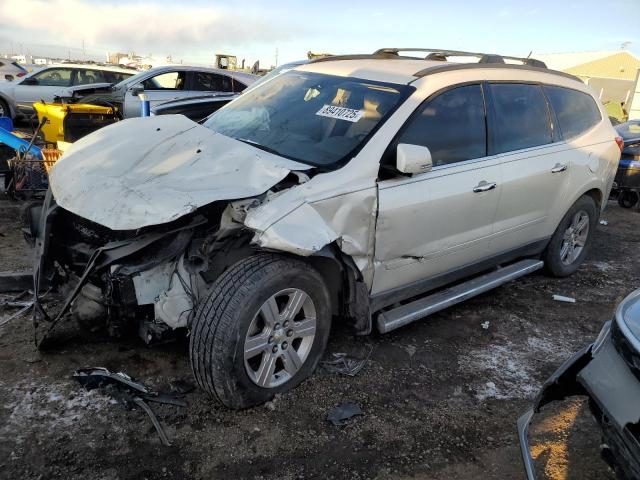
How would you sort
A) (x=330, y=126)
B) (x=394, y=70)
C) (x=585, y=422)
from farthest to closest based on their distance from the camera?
(x=394, y=70) < (x=330, y=126) < (x=585, y=422)

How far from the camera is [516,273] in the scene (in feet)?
13.7

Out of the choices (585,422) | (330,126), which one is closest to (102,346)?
(330,126)

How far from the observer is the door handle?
3.52 meters

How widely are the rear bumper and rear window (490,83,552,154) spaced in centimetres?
194

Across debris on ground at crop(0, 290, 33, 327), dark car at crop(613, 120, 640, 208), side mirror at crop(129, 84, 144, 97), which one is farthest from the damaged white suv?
side mirror at crop(129, 84, 144, 97)

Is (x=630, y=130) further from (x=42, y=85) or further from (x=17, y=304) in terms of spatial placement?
(x=42, y=85)

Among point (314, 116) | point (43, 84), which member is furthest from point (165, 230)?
point (43, 84)

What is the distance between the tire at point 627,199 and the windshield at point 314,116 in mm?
7005

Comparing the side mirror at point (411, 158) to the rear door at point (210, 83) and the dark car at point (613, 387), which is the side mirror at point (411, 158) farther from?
the rear door at point (210, 83)

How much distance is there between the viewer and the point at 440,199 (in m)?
3.29

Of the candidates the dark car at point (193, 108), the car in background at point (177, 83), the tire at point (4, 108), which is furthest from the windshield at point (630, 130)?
the tire at point (4, 108)

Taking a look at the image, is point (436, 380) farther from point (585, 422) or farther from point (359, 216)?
point (359, 216)

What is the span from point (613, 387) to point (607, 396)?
1.6 inches

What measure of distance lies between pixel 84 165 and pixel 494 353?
2.96 m
